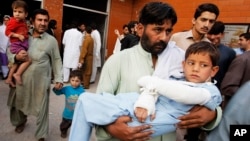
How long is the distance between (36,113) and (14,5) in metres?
1.43

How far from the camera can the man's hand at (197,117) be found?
1332 millimetres

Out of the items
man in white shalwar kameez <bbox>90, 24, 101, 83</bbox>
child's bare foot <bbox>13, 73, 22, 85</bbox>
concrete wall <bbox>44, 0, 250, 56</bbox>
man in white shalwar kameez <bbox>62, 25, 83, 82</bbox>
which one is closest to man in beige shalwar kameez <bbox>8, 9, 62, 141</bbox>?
child's bare foot <bbox>13, 73, 22, 85</bbox>

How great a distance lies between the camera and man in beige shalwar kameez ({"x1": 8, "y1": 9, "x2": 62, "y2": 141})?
315cm

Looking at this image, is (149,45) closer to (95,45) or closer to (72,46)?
(72,46)

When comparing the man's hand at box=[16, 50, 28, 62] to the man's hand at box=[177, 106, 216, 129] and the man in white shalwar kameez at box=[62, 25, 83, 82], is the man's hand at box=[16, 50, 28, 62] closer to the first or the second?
the man's hand at box=[177, 106, 216, 129]

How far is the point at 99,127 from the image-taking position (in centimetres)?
140

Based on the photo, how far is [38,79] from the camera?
3.22 m

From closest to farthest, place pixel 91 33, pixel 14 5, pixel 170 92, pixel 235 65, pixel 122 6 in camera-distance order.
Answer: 1. pixel 170 92
2. pixel 235 65
3. pixel 14 5
4. pixel 91 33
5. pixel 122 6

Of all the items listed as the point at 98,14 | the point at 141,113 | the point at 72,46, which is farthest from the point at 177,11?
the point at 141,113

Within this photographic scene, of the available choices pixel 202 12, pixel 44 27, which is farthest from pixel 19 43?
pixel 202 12

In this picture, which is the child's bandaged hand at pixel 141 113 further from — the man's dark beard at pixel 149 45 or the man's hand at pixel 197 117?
the man's dark beard at pixel 149 45

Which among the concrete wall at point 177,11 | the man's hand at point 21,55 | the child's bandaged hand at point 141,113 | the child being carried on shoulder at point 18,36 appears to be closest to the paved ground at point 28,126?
the child being carried on shoulder at point 18,36

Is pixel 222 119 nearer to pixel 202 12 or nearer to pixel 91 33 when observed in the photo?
pixel 202 12

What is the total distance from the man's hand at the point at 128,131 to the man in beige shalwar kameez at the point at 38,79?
7.07 ft
